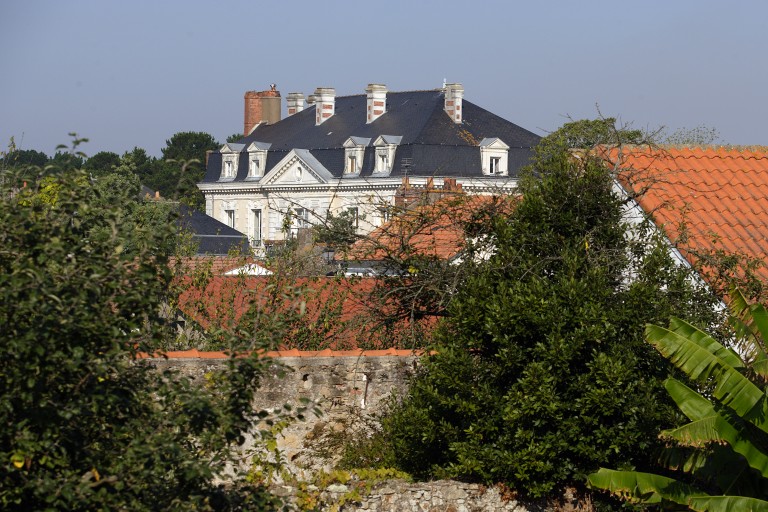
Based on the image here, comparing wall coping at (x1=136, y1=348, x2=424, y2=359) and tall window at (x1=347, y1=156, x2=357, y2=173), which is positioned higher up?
tall window at (x1=347, y1=156, x2=357, y2=173)

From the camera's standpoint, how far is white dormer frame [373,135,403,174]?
248ft

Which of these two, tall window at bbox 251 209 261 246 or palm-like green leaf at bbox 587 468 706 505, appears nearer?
palm-like green leaf at bbox 587 468 706 505

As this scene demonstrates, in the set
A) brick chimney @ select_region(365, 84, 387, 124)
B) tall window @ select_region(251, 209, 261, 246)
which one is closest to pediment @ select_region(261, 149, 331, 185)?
tall window @ select_region(251, 209, 261, 246)

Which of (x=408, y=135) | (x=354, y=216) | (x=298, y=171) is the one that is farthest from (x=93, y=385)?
(x=298, y=171)

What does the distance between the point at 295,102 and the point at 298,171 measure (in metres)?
14.1

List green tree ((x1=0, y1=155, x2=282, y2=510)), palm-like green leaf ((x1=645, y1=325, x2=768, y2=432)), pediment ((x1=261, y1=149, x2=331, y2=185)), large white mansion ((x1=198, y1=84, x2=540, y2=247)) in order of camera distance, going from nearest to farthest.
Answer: green tree ((x1=0, y1=155, x2=282, y2=510)) < palm-like green leaf ((x1=645, y1=325, x2=768, y2=432)) < large white mansion ((x1=198, y1=84, x2=540, y2=247)) < pediment ((x1=261, y1=149, x2=331, y2=185))

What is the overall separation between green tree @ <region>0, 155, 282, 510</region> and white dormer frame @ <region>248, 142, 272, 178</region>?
262ft

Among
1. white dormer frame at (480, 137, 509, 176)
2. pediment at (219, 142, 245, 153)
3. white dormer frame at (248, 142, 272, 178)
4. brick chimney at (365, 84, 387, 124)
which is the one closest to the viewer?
white dormer frame at (480, 137, 509, 176)

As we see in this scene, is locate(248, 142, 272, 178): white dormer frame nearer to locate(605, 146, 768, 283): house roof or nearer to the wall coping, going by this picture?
locate(605, 146, 768, 283): house roof

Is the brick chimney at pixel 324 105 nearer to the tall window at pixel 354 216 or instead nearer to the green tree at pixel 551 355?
the tall window at pixel 354 216

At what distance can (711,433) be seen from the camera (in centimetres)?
882

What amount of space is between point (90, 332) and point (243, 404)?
86 cm

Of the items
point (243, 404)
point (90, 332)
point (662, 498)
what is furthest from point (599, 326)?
point (90, 332)

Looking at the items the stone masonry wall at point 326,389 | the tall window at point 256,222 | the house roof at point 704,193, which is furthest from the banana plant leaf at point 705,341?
the tall window at point 256,222
